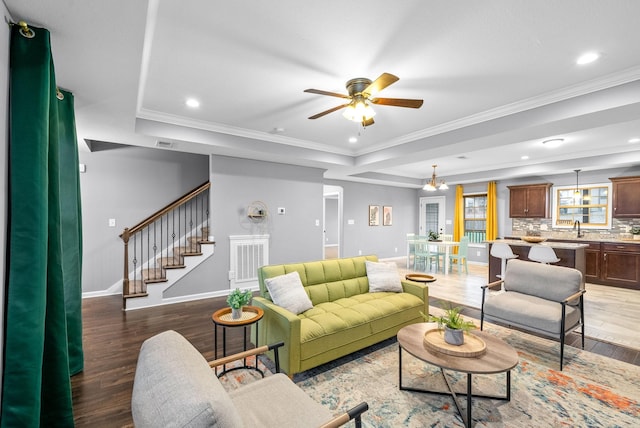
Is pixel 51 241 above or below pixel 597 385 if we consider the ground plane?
above

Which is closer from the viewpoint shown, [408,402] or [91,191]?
[408,402]

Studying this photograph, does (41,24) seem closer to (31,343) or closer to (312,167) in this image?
(31,343)

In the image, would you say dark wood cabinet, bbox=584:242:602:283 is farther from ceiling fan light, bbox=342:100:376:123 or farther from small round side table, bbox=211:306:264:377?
small round side table, bbox=211:306:264:377

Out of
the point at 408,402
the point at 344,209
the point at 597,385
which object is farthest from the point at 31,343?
the point at 344,209

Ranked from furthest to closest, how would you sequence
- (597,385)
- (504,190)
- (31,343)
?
(504,190)
(597,385)
(31,343)

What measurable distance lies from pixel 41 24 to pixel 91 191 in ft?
12.8

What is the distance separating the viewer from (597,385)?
243 cm

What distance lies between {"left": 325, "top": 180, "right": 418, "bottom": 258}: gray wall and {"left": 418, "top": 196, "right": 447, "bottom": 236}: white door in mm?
254

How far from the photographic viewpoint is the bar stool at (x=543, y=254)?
4.76 metres

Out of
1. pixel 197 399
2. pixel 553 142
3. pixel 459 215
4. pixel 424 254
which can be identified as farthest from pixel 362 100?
pixel 459 215

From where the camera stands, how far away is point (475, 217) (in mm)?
8945

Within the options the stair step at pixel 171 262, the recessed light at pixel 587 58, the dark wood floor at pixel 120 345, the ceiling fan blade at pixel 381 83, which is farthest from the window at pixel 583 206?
the stair step at pixel 171 262

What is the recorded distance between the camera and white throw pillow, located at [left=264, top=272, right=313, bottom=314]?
9.25 ft

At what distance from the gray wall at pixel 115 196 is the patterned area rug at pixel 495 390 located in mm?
3818
